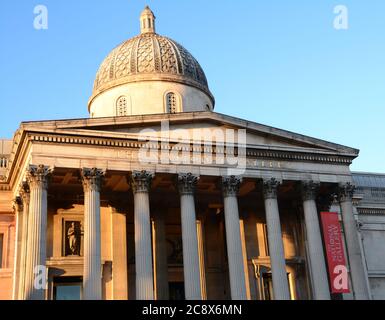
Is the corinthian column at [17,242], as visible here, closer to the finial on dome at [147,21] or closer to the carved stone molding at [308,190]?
the carved stone molding at [308,190]

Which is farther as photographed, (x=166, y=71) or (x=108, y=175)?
(x=166, y=71)

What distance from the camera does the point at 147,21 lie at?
131ft

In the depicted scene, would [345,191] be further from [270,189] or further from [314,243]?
[270,189]

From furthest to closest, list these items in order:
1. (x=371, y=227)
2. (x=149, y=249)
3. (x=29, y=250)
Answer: (x=371, y=227) < (x=149, y=249) < (x=29, y=250)

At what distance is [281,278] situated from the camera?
94.7 ft

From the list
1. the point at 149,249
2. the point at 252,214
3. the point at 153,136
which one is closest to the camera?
the point at 149,249

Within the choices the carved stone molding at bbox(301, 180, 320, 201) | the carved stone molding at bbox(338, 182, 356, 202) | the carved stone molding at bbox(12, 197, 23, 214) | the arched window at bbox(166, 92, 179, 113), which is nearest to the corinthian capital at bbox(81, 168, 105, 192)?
the carved stone molding at bbox(12, 197, 23, 214)

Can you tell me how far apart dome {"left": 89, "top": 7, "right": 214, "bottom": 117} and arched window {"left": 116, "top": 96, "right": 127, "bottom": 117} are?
2.99 ft

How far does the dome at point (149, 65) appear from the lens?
116 ft

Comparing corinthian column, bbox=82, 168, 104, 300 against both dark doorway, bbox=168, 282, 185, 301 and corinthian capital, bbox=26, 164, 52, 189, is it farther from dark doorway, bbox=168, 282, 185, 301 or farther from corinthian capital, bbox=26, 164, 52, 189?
dark doorway, bbox=168, 282, 185, 301

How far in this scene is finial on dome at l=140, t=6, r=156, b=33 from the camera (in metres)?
39.7

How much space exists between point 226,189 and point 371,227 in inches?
750

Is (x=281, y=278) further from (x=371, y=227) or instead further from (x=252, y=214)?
(x=371, y=227)
